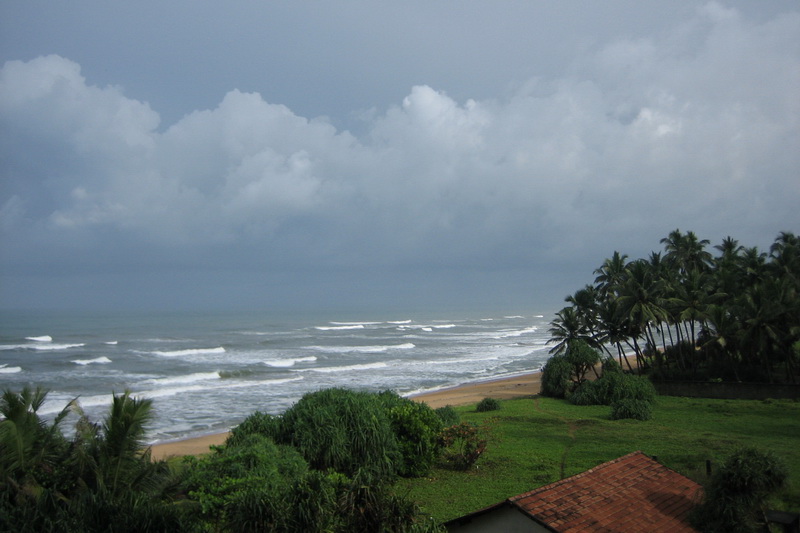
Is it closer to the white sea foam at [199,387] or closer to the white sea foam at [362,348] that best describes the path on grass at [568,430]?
the white sea foam at [199,387]

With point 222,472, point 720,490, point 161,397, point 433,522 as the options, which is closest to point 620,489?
point 720,490

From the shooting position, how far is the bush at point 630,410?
23094 millimetres

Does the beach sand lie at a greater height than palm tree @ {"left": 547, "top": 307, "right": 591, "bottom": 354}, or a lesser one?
lesser

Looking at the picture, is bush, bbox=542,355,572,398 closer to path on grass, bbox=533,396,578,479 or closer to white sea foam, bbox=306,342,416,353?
path on grass, bbox=533,396,578,479

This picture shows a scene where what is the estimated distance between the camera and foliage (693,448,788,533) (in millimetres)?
8328

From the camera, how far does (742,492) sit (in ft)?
27.9

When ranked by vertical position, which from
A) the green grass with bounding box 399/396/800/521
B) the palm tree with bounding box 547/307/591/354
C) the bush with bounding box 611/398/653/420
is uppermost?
the palm tree with bounding box 547/307/591/354

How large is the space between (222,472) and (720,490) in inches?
328

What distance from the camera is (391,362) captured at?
51.5 metres

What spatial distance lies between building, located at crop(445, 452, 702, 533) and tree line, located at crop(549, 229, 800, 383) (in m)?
22.8

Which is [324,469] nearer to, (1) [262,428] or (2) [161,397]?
(1) [262,428]

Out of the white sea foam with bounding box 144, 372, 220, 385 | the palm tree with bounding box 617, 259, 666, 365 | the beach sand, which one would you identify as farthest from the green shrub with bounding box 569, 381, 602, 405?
the white sea foam with bounding box 144, 372, 220, 385

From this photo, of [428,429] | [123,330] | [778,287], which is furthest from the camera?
[123,330]

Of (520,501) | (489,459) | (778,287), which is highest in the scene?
(778,287)
